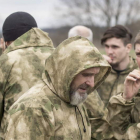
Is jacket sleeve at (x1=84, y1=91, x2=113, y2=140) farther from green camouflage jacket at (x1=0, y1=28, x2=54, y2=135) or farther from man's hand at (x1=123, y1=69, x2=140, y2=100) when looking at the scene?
green camouflage jacket at (x1=0, y1=28, x2=54, y2=135)

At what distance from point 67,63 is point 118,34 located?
3.00 meters

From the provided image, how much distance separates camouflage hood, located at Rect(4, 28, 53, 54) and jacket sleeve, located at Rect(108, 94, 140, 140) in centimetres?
93

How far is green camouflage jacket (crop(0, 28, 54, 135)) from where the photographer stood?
10.9 feet

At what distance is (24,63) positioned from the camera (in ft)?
11.1

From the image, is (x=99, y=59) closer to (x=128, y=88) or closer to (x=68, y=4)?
(x=128, y=88)

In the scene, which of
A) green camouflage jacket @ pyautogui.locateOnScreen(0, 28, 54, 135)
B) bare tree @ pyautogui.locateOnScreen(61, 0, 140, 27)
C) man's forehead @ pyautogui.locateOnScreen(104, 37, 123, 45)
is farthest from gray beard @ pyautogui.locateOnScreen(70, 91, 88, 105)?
bare tree @ pyautogui.locateOnScreen(61, 0, 140, 27)

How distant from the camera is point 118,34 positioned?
548cm

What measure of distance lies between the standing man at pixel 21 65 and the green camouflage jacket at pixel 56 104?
649 millimetres

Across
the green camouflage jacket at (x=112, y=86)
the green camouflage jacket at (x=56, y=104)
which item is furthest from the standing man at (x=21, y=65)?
the green camouflage jacket at (x=112, y=86)

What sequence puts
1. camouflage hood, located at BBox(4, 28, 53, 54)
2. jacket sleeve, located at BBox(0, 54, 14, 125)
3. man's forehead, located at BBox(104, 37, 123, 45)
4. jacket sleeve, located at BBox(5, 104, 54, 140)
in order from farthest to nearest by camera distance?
1. man's forehead, located at BBox(104, 37, 123, 45)
2. camouflage hood, located at BBox(4, 28, 53, 54)
3. jacket sleeve, located at BBox(0, 54, 14, 125)
4. jacket sleeve, located at BBox(5, 104, 54, 140)

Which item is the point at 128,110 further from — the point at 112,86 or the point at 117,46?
the point at 117,46

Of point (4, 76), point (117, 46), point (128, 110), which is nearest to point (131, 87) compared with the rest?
point (128, 110)

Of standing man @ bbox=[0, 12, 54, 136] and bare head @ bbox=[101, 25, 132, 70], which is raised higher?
standing man @ bbox=[0, 12, 54, 136]

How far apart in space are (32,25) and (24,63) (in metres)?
0.64
